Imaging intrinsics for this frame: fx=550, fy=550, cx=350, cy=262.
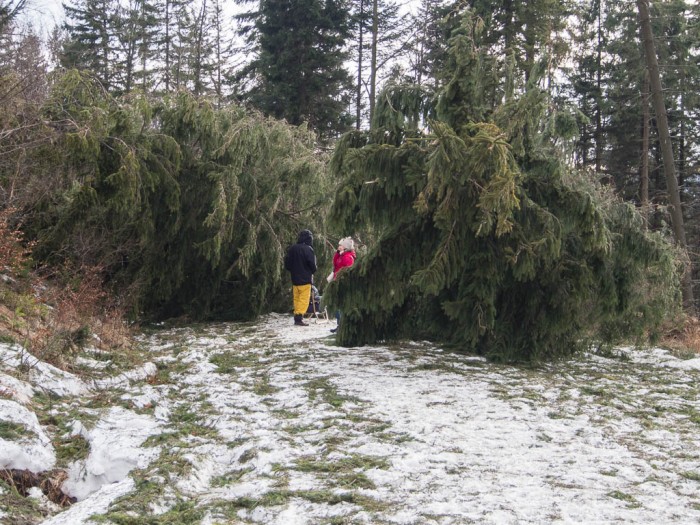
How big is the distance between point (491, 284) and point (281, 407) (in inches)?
112

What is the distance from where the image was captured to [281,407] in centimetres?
493

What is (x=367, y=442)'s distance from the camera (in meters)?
4.00

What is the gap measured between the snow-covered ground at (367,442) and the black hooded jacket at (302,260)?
3.34m

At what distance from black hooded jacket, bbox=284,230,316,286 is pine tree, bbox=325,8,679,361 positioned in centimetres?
279

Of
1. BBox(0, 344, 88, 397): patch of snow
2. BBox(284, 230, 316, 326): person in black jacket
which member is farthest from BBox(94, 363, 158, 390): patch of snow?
BBox(284, 230, 316, 326): person in black jacket

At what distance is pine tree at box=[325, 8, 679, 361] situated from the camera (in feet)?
20.1

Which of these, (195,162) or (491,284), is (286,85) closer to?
(195,162)

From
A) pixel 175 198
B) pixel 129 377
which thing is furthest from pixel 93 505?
pixel 175 198

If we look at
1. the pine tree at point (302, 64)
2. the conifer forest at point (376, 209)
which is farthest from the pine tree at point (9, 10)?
the pine tree at point (302, 64)

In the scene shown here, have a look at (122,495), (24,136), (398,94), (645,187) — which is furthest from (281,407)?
(645,187)

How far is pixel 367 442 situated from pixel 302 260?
6.05m

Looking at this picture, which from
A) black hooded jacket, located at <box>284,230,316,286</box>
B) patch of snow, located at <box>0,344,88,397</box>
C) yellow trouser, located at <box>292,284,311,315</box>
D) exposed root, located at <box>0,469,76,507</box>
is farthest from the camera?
yellow trouser, located at <box>292,284,311,315</box>

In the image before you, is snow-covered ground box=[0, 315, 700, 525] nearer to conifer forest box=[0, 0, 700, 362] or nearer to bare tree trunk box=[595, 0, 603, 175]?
conifer forest box=[0, 0, 700, 362]

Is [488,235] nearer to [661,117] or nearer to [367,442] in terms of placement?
[367,442]
